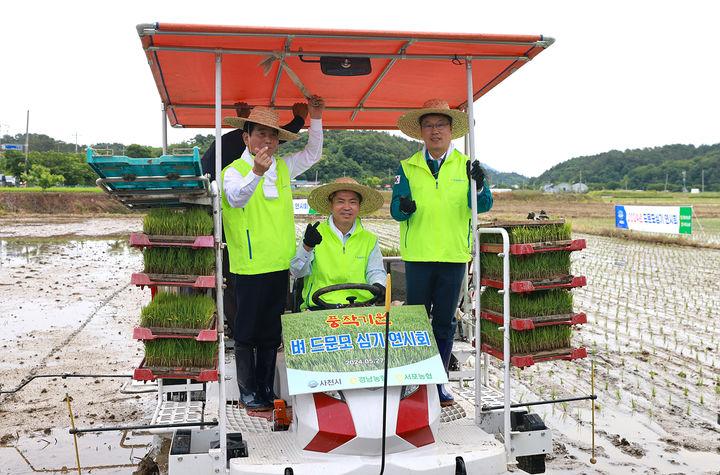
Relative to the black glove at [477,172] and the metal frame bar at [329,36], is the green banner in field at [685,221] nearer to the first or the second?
the black glove at [477,172]

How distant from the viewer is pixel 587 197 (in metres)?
64.8

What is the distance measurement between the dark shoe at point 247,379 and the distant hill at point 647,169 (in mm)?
97598

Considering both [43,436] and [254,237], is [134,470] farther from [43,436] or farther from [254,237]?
[254,237]

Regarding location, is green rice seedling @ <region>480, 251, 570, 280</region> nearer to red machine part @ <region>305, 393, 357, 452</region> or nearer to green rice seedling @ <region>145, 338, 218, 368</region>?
red machine part @ <region>305, 393, 357, 452</region>

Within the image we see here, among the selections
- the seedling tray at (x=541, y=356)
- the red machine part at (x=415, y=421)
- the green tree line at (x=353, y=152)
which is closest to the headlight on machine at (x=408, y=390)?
the red machine part at (x=415, y=421)

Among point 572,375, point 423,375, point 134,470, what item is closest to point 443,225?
point 423,375

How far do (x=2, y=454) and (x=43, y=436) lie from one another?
1.34 feet

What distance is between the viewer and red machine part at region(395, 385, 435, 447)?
3.37 m

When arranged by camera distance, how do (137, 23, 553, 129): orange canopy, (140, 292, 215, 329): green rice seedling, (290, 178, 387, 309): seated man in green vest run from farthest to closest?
(290, 178, 387, 309): seated man in green vest
(137, 23, 553, 129): orange canopy
(140, 292, 215, 329): green rice seedling

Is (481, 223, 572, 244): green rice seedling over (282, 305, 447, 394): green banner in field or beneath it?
over

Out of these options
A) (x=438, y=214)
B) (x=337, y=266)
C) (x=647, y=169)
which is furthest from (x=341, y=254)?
(x=647, y=169)

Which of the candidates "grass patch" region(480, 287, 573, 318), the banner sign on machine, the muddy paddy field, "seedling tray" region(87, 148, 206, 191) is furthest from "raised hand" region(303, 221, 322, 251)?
the banner sign on machine

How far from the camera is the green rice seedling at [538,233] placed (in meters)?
3.98

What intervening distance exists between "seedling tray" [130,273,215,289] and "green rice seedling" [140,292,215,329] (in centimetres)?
16
